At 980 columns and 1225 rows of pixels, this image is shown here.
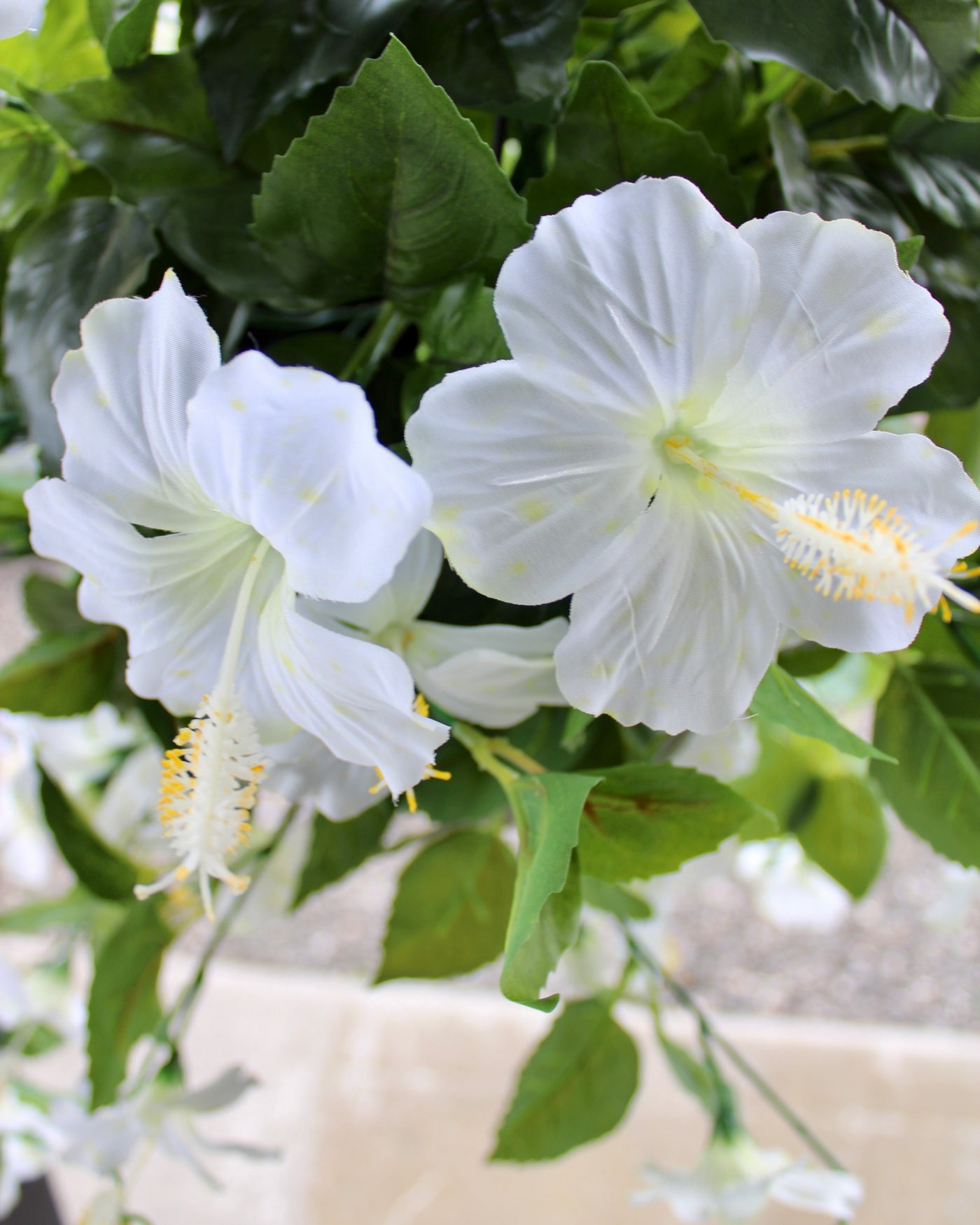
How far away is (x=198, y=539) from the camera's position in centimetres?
16

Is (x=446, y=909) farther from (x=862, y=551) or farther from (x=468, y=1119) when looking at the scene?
(x=468, y=1119)

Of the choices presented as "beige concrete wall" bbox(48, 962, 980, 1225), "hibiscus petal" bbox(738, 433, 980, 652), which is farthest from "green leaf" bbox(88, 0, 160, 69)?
"beige concrete wall" bbox(48, 962, 980, 1225)

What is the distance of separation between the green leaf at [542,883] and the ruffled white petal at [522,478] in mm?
33

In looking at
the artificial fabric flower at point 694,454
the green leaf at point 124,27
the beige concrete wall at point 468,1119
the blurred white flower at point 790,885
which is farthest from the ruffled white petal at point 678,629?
the beige concrete wall at point 468,1119

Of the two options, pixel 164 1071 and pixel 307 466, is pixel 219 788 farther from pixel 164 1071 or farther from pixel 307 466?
pixel 164 1071

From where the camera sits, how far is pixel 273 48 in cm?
16

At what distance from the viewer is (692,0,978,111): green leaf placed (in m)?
0.15

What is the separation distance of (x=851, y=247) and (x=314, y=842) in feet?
0.60

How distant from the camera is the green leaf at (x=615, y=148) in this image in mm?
154

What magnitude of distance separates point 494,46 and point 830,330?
7cm

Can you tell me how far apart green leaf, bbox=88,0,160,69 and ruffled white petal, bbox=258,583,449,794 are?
A: 0.30 feet

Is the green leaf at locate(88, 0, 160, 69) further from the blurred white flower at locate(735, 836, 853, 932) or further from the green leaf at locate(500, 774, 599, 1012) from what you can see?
the blurred white flower at locate(735, 836, 853, 932)

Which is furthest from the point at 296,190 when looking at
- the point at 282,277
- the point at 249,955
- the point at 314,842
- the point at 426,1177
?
the point at 249,955

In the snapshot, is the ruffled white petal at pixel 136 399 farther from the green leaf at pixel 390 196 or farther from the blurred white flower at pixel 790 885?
the blurred white flower at pixel 790 885
